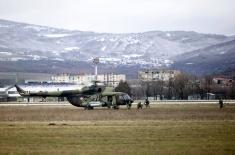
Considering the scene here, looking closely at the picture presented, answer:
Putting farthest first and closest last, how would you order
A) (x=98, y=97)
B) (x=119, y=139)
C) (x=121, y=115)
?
(x=98, y=97) → (x=121, y=115) → (x=119, y=139)

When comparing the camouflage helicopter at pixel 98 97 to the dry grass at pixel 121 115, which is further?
the camouflage helicopter at pixel 98 97

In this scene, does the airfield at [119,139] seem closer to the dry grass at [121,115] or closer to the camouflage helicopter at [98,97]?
the dry grass at [121,115]

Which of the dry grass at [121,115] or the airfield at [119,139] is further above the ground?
the dry grass at [121,115]

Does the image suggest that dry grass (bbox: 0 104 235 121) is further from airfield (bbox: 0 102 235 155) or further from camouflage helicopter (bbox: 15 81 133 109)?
airfield (bbox: 0 102 235 155)

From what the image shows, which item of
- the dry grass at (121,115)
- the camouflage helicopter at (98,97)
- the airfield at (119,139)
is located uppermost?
the camouflage helicopter at (98,97)

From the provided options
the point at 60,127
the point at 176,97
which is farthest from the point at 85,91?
the point at 176,97

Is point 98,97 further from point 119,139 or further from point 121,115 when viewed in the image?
point 119,139

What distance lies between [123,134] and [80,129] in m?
4.13

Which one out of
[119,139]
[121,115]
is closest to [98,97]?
[121,115]

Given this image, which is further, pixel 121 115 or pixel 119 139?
pixel 121 115

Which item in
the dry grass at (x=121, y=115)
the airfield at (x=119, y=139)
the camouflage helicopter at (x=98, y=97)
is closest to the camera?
the airfield at (x=119, y=139)

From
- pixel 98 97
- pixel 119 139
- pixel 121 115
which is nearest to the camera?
pixel 119 139

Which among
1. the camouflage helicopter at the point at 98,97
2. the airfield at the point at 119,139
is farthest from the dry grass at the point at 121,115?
the airfield at the point at 119,139

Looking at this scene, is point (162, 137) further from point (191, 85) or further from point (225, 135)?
point (191, 85)
